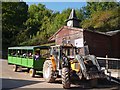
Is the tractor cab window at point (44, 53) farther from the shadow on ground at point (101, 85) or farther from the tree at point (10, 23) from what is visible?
the tree at point (10, 23)

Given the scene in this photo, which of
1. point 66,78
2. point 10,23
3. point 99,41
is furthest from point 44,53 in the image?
point 10,23

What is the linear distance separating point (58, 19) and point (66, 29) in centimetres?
3615

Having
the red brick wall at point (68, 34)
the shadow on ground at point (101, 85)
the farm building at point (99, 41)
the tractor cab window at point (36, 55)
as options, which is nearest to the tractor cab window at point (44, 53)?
the tractor cab window at point (36, 55)

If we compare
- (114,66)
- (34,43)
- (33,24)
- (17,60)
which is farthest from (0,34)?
(114,66)

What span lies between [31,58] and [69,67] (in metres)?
5.28

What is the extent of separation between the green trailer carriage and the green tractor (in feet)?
7.24

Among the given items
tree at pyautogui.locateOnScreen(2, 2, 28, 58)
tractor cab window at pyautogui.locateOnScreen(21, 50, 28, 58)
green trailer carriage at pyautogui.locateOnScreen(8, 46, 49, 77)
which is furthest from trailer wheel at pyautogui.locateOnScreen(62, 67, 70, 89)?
tree at pyautogui.locateOnScreen(2, 2, 28, 58)

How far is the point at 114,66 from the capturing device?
1909 centimetres

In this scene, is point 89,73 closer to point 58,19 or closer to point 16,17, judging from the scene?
point 16,17

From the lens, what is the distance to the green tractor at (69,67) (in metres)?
14.2

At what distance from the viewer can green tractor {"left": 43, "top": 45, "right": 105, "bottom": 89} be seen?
14.2 metres

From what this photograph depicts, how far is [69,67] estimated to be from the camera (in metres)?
15.1

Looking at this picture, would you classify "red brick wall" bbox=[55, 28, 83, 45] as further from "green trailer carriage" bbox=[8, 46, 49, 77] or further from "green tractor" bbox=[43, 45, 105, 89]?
"green tractor" bbox=[43, 45, 105, 89]

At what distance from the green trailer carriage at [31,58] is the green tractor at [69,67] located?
2.21m
